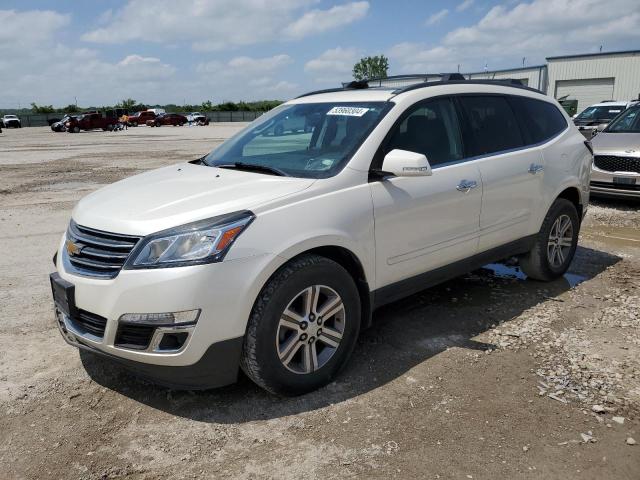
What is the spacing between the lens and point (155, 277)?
2.80m

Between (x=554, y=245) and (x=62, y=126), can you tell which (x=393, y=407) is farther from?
(x=62, y=126)

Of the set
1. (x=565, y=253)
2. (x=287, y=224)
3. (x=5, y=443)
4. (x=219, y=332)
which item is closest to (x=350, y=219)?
(x=287, y=224)

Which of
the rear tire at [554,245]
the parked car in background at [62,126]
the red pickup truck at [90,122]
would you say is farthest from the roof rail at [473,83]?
the parked car in background at [62,126]

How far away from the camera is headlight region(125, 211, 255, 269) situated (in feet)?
9.29

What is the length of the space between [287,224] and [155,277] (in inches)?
29.9

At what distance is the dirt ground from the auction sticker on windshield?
165 cm

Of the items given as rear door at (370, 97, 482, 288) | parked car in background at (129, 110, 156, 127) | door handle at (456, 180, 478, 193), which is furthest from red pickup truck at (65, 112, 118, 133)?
door handle at (456, 180, 478, 193)

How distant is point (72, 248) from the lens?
10.7 feet

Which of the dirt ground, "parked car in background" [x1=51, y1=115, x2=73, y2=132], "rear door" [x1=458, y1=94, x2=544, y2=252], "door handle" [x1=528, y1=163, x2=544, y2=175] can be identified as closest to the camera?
the dirt ground

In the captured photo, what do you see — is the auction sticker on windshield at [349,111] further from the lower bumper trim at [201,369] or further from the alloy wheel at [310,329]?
the lower bumper trim at [201,369]

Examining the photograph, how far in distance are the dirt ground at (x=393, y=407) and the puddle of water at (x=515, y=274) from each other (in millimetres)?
486

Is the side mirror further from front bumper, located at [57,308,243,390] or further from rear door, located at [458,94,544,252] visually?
front bumper, located at [57,308,243,390]

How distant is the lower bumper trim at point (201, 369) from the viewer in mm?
2914

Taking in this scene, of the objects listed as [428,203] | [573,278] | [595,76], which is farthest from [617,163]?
[595,76]
